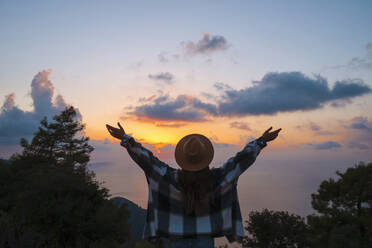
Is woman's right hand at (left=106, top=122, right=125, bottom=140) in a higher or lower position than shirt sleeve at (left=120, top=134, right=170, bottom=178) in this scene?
higher

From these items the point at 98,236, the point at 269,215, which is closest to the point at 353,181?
the point at 269,215

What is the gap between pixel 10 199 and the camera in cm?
2848

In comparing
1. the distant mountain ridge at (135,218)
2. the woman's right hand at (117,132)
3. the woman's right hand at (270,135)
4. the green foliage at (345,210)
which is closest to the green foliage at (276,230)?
the green foliage at (345,210)

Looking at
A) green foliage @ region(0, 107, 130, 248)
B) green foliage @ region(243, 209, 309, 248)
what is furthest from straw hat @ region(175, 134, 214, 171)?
green foliage @ region(243, 209, 309, 248)

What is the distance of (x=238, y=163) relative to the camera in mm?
3375

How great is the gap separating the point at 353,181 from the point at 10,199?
95.9 ft

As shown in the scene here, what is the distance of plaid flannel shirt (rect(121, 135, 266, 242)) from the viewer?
317cm

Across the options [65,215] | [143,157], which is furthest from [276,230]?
[143,157]

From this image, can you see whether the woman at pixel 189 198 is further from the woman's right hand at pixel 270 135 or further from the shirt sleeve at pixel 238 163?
the woman's right hand at pixel 270 135

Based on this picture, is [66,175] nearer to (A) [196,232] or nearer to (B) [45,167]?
(B) [45,167]

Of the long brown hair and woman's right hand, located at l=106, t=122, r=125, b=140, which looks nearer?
the long brown hair

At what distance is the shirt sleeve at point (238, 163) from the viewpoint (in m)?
3.29

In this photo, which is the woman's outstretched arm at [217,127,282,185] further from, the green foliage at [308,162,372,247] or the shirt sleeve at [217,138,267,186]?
the green foliage at [308,162,372,247]

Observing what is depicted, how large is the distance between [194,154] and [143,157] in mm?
545
